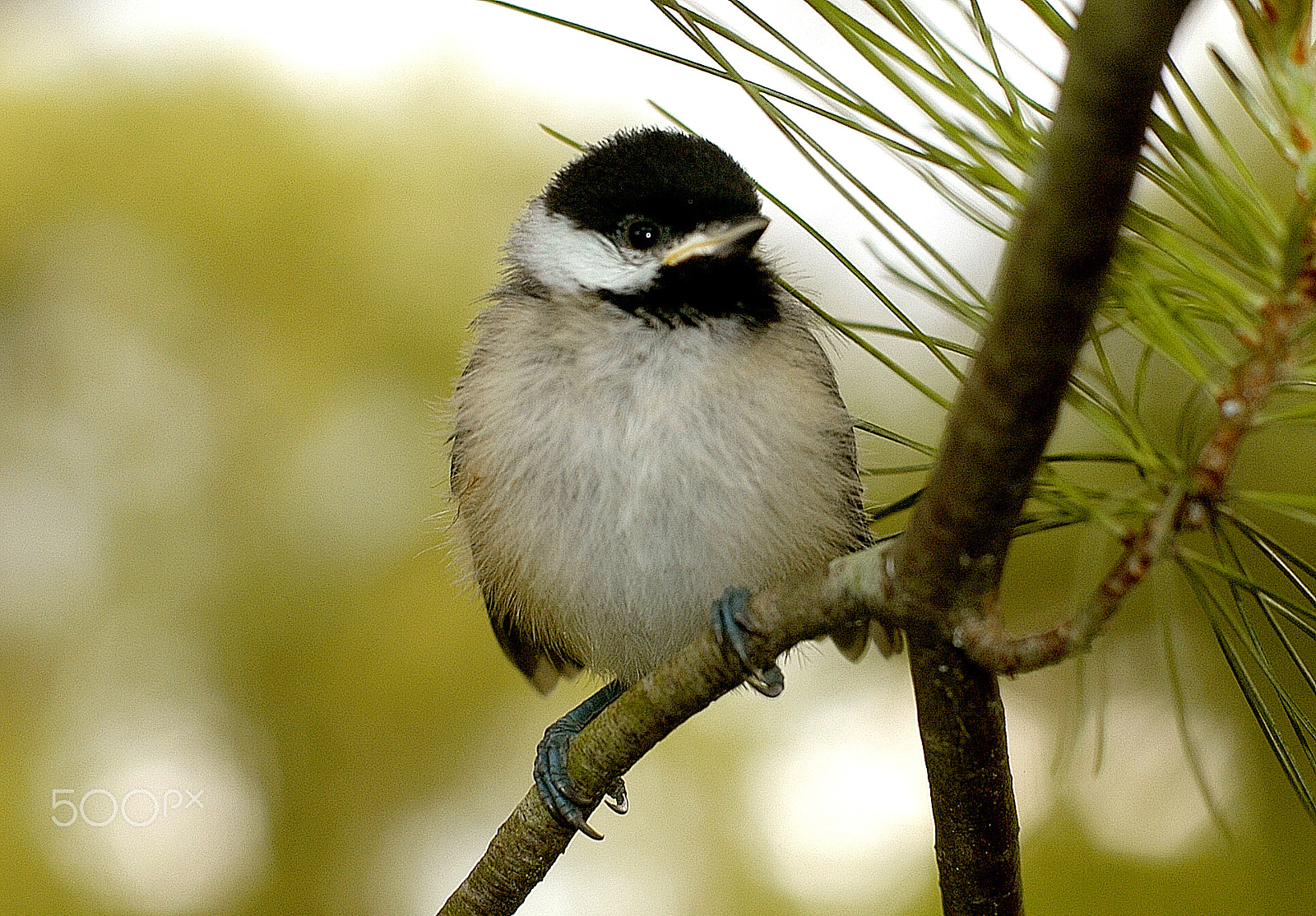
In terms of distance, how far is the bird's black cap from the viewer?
0.73 m

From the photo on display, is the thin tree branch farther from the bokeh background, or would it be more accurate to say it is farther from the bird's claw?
the bokeh background

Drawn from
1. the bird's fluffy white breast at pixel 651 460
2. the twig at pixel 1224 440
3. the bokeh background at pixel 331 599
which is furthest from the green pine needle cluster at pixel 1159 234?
the bokeh background at pixel 331 599

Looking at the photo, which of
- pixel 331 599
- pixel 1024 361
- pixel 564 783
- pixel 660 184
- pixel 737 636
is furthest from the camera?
pixel 331 599

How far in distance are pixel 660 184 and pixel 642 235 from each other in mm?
32

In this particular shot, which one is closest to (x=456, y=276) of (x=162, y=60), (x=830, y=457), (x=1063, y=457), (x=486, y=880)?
(x=162, y=60)

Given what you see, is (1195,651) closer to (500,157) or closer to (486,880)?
(486,880)

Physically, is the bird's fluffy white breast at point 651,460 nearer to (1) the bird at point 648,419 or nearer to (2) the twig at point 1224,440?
(1) the bird at point 648,419

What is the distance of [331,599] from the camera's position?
1031mm

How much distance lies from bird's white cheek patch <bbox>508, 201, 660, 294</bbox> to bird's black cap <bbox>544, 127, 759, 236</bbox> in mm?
10

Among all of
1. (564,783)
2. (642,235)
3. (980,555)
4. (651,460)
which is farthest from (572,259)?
(980,555)

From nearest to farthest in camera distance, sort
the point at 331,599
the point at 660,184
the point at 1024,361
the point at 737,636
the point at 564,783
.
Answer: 1. the point at 1024,361
2. the point at 737,636
3. the point at 564,783
4. the point at 660,184
5. the point at 331,599

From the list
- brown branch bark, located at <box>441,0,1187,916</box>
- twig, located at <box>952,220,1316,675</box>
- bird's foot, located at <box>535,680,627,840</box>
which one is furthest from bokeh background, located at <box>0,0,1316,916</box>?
twig, located at <box>952,220,1316,675</box>

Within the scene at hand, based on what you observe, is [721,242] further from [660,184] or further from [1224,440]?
[1224,440]

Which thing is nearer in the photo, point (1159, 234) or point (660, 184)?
point (1159, 234)
